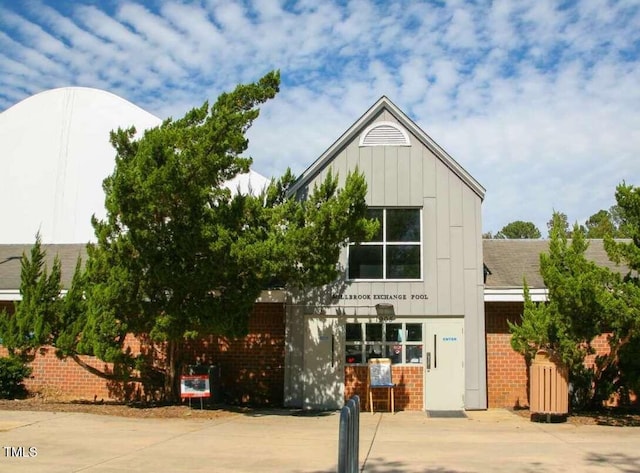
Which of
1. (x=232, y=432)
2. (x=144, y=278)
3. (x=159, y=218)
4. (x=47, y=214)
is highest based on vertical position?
(x=47, y=214)

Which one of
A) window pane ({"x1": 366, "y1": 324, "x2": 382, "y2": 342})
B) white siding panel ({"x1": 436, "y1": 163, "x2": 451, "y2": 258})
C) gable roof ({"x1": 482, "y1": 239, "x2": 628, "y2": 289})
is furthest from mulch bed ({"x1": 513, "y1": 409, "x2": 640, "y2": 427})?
white siding panel ({"x1": 436, "y1": 163, "x2": 451, "y2": 258})

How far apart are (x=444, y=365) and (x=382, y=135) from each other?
18.5 feet

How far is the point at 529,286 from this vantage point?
15.3 m

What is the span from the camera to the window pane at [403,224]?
1591cm

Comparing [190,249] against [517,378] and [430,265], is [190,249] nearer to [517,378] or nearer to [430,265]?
[430,265]

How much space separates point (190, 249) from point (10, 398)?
6893 millimetres

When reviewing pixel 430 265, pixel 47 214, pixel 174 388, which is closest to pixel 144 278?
pixel 174 388

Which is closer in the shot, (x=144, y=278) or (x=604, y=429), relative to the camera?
(x=604, y=429)

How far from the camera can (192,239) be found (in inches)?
489

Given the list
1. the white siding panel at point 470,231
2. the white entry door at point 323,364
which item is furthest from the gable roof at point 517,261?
the white entry door at point 323,364

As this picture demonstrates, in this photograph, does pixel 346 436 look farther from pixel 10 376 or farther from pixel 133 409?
pixel 10 376

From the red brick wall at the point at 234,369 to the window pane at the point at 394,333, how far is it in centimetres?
257

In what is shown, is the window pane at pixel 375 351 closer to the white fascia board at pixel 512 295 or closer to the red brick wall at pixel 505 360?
the red brick wall at pixel 505 360

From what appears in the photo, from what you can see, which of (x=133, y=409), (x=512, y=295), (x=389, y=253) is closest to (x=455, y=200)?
(x=389, y=253)
